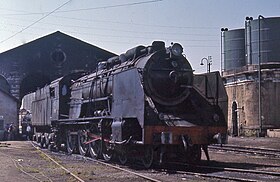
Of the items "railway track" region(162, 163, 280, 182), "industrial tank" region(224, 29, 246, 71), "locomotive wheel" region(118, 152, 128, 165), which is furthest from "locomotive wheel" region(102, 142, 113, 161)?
"industrial tank" region(224, 29, 246, 71)

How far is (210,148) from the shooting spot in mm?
25781

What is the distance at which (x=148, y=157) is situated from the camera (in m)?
15.7

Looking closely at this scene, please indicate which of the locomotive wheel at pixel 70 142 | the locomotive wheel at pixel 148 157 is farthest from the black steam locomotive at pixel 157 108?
the locomotive wheel at pixel 70 142

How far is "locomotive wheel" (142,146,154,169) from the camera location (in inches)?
605

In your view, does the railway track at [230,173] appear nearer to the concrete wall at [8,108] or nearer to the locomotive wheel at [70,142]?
the locomotive wheel at [70,142]

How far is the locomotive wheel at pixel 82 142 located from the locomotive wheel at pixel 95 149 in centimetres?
47

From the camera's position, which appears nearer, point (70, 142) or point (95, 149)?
point (95, 149)

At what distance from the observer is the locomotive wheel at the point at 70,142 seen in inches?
920

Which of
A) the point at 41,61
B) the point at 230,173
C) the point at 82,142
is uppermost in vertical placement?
the point at 41,61

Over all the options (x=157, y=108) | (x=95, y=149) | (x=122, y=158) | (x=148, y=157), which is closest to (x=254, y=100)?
(x=95, y=149)

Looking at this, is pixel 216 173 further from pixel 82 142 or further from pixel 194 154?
pixel 82 142

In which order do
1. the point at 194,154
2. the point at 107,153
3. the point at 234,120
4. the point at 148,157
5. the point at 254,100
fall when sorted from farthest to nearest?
the point at 234,120, the point at 254,100, the point at 107,153, the point at 194,154, the point at 148,157

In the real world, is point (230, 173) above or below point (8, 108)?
below

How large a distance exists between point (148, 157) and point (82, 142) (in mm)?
6651
